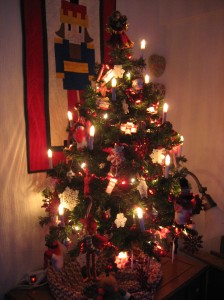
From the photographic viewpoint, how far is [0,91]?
6.15 ft

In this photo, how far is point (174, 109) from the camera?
2.95 meters

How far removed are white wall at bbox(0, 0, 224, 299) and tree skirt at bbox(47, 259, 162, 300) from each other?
Answer: 29cm

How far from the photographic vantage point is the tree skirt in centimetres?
179

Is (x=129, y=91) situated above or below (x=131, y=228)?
above

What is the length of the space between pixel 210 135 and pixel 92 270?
1.72 metres

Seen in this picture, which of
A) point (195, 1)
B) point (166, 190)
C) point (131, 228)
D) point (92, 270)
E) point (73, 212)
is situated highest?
point (195, 1)

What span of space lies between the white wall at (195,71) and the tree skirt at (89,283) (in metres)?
1.01

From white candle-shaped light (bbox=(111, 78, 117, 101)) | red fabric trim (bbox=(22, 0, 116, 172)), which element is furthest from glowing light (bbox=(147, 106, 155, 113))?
red fabric trim (bbox=(22, 0, 116, 172))

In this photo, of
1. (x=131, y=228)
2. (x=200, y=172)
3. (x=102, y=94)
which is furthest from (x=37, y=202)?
(x=200, y=172)

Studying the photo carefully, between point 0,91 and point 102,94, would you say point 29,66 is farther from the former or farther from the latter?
point 102,94

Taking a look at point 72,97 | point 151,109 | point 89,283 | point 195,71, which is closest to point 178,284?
point 89,283

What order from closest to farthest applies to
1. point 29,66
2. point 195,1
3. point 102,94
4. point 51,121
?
point 102,94 < point 29,66 < point 51,121 < point 195,1

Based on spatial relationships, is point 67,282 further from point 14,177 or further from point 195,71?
point 195,71

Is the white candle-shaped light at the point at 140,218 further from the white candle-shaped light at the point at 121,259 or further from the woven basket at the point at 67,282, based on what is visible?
the woven basket at the point at 67,282
